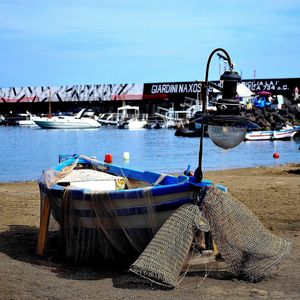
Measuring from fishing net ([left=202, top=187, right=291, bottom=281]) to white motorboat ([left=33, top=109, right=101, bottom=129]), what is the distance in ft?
317

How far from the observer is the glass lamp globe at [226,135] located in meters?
8.58

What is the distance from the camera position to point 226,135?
862cm

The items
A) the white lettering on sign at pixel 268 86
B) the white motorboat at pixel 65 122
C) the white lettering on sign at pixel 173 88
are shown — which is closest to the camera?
the white lettering on sign at pixel 268 86

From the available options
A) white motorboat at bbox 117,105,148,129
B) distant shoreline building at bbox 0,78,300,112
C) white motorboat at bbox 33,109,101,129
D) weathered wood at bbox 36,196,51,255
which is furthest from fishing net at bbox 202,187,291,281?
white motorboat at bbox 33,109,101,129

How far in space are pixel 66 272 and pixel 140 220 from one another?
1186mm

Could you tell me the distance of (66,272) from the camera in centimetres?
876

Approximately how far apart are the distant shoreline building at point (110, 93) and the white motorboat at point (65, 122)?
22.9ft

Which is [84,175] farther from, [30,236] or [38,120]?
[38,120]

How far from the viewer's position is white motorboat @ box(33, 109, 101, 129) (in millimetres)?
104250

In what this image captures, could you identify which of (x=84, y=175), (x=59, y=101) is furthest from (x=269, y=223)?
(x=59, y=101)

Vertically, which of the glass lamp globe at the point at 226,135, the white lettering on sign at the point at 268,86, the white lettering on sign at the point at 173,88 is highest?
the white lettering on sign at the point at 268,86

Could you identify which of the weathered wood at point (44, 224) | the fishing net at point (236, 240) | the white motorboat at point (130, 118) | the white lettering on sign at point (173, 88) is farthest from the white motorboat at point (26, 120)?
the fishing net at point (236, 240)

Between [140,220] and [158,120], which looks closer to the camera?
[140,220]

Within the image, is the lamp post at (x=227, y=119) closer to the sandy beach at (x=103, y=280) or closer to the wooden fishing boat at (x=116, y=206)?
the wooden fishing boat at (x=116, y=206)
